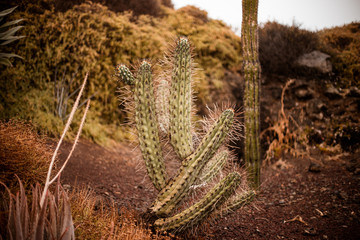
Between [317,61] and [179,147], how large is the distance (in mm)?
4256

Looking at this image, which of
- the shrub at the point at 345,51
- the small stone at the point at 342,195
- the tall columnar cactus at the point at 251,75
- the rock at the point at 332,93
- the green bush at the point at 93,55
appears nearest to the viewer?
the small stone at the point at 342,195

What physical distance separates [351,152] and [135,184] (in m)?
3.24

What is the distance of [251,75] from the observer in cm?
258

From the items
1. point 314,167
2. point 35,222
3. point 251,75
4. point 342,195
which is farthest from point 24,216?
point 314,167

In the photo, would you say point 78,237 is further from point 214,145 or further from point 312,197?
point 312,197

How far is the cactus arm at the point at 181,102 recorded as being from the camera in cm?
174

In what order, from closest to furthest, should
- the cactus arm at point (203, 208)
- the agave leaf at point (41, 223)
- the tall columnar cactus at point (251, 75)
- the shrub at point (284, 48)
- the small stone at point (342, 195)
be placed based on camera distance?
the agave leaf at point (41, 223) < the cactus arm at point (203, 208) < the small stone at point (342, 195) < the tall columnar cactus at point (251, 75) < the shrub at point (284, 48)

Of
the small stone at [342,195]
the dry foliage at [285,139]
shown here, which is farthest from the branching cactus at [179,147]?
the dry foliage at [285,139]

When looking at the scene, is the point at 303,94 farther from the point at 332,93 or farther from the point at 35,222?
the point at 35,222

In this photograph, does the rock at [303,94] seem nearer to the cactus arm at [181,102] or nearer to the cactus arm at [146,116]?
the cactus arm at [181,102]

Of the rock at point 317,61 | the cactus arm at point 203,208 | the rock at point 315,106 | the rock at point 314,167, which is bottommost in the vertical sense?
the rock at point 314,167

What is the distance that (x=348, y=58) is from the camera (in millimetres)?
4195

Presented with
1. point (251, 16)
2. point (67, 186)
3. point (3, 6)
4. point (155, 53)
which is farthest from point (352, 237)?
point (3, 6)

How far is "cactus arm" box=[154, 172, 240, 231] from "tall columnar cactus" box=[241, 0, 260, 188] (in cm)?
101
